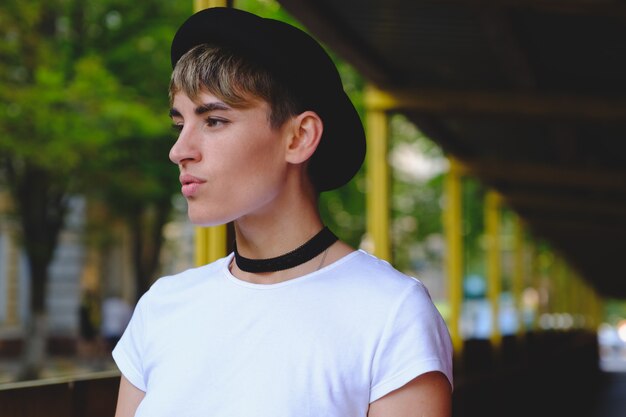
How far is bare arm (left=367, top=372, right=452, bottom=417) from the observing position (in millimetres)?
A: 1432

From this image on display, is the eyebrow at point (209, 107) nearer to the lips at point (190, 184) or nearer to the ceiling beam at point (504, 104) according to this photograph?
the lips at point (190, 184)

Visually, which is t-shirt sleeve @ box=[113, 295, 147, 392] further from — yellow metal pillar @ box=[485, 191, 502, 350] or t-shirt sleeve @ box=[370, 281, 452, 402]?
yellow metal pillar @ box=[485, 191, 502, 350]

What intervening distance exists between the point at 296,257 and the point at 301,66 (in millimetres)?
282

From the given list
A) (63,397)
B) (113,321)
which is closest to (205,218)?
(63,397)

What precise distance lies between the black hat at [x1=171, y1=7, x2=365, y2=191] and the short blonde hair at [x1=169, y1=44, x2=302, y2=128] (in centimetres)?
2

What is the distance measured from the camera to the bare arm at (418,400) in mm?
1432

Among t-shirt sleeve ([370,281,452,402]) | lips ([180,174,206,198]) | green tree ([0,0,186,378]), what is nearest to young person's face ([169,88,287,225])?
lips ([180,174,206,198])

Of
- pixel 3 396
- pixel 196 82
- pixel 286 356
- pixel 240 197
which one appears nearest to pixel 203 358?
pixel 286 356

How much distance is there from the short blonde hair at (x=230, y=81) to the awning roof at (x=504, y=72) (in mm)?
6087

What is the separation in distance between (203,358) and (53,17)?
49.2ft

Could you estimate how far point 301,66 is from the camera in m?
1.57

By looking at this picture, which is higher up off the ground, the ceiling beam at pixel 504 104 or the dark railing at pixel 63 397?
the ceiling beam at pixel 504 104

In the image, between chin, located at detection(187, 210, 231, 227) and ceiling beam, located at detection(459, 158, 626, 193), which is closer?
chin, located at detection(187, 210, 231, 227)

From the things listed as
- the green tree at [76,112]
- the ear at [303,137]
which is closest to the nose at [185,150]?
the ear at [303,137]
